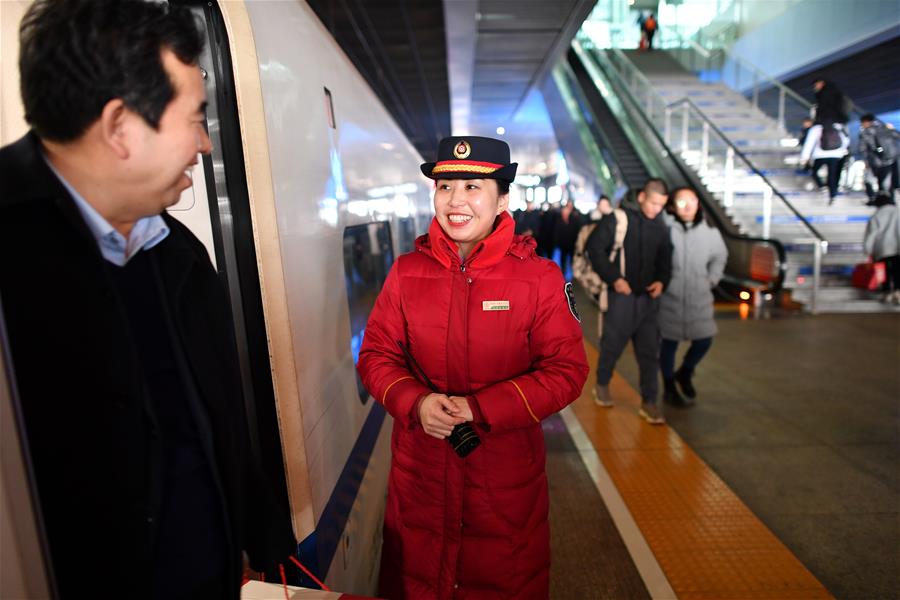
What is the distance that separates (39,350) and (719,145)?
12.2 meters

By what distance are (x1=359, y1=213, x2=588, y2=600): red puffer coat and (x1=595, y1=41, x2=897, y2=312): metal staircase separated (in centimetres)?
834

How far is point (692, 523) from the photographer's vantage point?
3.18m

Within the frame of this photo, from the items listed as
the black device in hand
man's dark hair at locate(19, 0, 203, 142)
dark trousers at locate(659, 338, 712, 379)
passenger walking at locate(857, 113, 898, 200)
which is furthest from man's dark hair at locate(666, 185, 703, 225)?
passenger walking at locate(857, 113, 898, 200)

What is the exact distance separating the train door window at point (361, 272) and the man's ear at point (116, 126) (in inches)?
57.2

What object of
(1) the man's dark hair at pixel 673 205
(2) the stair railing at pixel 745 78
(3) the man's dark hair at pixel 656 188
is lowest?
(1) the man's dark hair at pixel 673 205

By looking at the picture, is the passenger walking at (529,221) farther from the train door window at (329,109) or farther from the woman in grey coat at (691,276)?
the train door window at (329,109)

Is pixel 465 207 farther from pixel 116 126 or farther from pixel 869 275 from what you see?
pixel 869 275

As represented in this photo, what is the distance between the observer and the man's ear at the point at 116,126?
32.5 inches

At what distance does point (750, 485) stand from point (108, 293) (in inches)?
150

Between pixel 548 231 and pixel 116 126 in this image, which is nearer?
pixel 116 126

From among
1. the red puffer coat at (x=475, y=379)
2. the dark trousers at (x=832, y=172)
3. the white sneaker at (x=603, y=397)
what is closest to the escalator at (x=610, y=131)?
the dark trousers at (x=832, y=172)

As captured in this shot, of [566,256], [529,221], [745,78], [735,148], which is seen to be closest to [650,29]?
[745,78]

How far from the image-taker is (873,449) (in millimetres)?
3959

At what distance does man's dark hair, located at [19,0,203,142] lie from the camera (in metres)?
0.80
